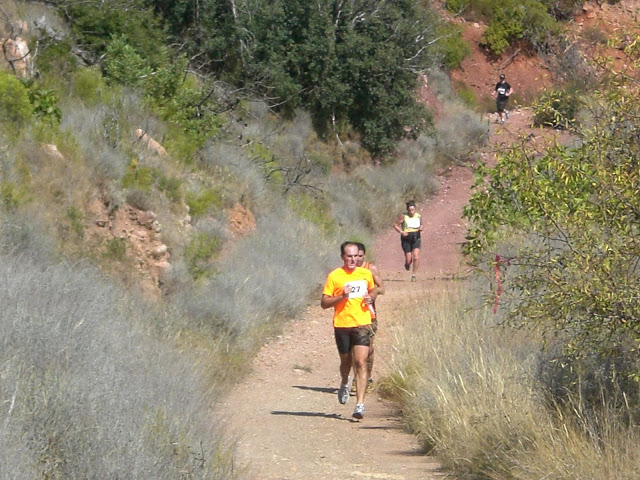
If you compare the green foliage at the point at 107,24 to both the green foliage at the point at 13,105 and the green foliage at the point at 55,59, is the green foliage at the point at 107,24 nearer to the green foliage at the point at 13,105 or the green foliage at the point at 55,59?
the green foliage at the point at 55,59

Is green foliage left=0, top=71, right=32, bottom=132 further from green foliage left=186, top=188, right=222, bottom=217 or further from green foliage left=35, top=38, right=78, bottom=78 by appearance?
green foliage left=186, top=188, right=222, bottom=217

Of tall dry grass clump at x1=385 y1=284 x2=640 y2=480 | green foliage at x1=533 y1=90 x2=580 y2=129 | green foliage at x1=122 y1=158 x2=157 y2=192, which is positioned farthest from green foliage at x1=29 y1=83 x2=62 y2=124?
green foliage at x1=533 y1=90 x2=580 y2=129

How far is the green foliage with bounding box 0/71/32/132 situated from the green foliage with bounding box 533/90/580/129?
8540mm

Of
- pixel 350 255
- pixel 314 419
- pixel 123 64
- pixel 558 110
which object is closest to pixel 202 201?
pixel 123 64

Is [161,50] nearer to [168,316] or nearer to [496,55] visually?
[168,316]

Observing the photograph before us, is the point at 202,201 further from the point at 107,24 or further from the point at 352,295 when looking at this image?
the point at 352,295

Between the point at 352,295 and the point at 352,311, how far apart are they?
163mm

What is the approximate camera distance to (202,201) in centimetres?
1658

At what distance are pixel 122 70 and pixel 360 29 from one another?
11.0m

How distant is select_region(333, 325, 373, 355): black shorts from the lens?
399 inches

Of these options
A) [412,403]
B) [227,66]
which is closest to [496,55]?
[227,66]

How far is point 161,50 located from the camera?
69.5 ft

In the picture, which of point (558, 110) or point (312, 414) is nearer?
point (558, 110)

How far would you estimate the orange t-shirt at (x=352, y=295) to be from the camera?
10.2 m
